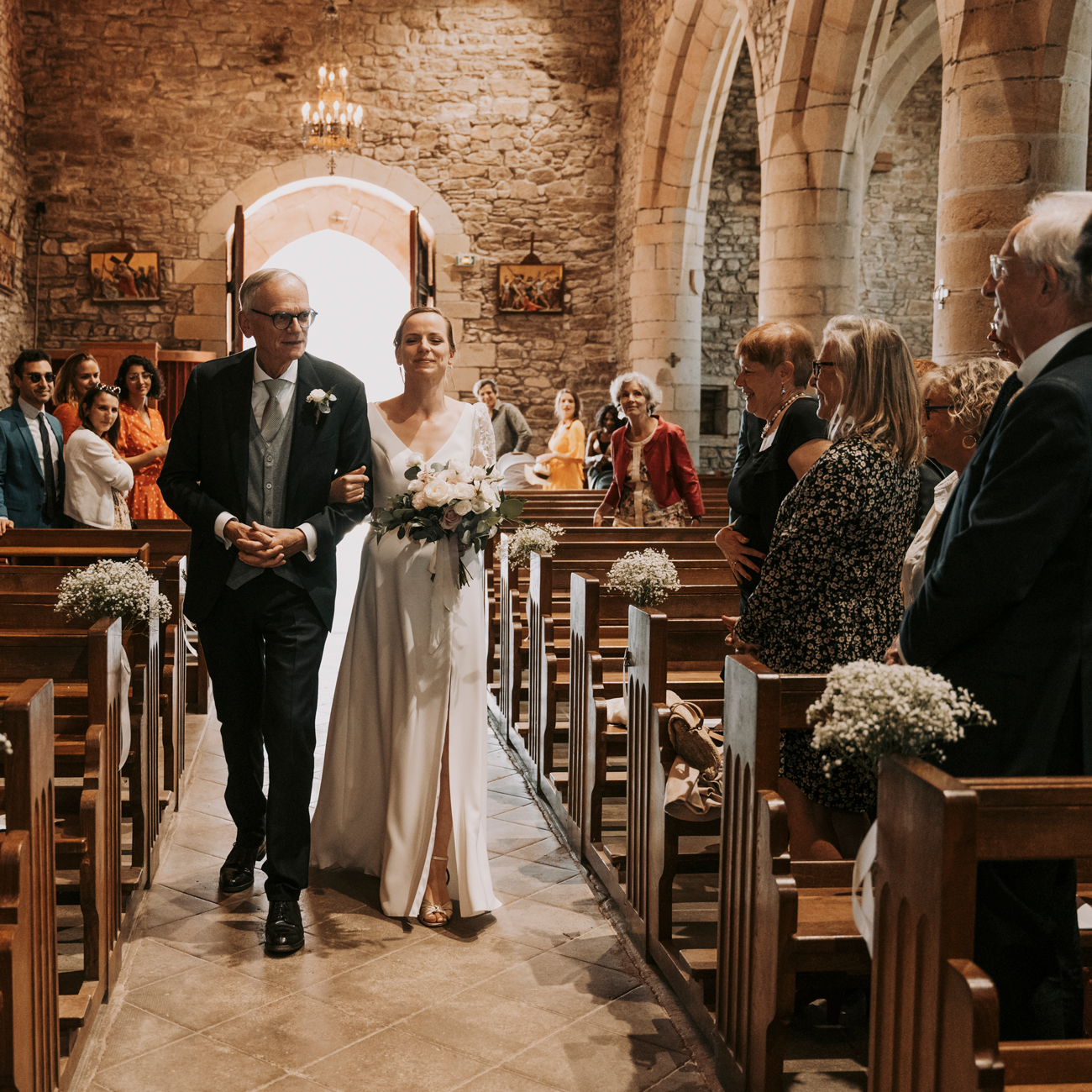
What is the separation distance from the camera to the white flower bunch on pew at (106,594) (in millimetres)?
2986

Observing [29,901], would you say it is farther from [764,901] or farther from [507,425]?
[507,425]

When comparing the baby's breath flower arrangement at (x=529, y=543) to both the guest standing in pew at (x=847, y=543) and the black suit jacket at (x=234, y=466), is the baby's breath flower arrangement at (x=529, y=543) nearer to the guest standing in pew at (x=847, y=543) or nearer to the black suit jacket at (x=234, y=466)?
the black suit jacket at (x=234, y=466)

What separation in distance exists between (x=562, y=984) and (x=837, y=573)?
112cm

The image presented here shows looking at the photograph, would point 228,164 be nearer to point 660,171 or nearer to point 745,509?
point 660,171

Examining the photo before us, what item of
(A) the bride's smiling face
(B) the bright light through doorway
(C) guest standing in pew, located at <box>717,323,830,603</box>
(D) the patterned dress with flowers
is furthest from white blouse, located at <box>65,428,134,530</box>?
(B) the bright light through doorway

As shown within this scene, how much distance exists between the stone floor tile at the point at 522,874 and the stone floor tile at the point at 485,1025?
2.32ft

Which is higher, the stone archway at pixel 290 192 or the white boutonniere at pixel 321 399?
the stone archway at pixel 290 192

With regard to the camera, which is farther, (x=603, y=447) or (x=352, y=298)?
(x=352, y=298)

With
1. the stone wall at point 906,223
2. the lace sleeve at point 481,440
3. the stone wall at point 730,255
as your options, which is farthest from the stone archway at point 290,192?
the lace sleeve at point 481,440

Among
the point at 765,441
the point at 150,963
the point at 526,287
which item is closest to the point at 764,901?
the point at 765,441

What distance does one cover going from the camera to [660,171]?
37.2 ft

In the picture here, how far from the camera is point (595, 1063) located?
230 cm

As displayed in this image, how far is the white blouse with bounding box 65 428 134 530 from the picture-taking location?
16.8ft

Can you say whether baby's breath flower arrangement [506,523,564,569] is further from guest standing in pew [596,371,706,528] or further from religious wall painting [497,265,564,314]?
religious wall painting [497,265,564,314]
